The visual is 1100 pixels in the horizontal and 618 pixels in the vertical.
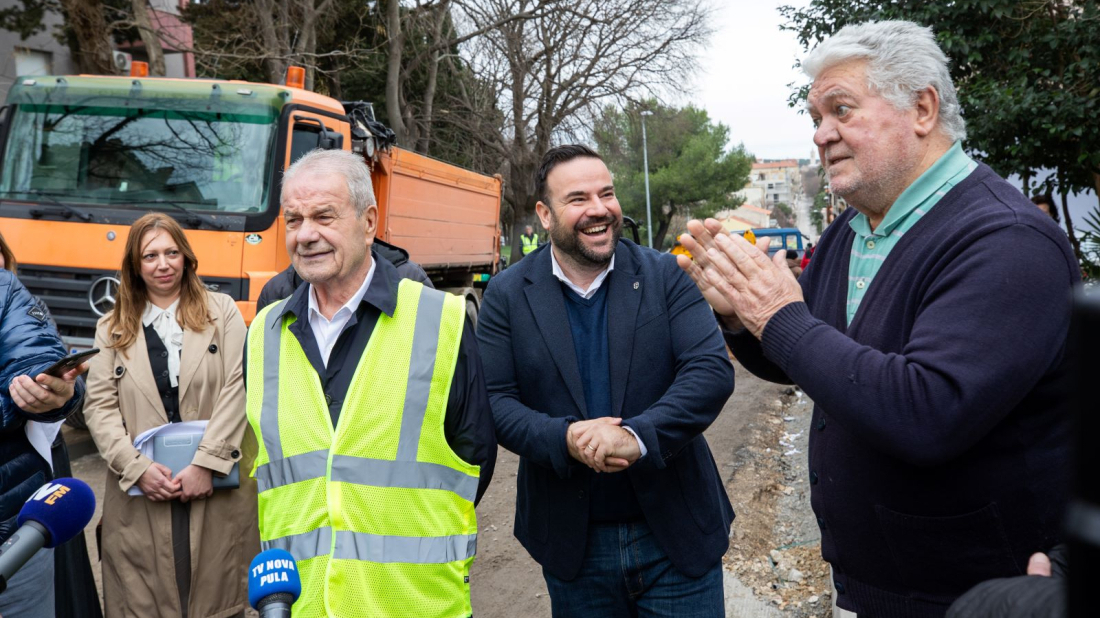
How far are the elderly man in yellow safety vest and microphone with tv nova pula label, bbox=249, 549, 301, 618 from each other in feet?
1.57

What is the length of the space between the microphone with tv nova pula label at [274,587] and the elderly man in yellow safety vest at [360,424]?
0.48 m

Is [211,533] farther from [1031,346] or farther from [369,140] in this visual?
[369,140]

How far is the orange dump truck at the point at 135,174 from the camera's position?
22.9ft

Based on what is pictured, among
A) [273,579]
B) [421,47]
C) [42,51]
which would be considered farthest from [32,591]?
[421,47]

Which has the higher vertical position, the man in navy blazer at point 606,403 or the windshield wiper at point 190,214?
the windshield wiper at point 190,214

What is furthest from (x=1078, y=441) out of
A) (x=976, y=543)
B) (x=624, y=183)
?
(x=624, y=183)

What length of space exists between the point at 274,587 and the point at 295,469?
0.64 metres

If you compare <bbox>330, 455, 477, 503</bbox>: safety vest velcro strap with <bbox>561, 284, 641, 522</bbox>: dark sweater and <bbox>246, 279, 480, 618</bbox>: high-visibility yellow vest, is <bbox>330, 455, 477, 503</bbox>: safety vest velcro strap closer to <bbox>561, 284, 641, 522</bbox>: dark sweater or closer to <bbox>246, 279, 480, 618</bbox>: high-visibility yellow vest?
<bbox>246, 279, 480, 618</bbox>: high-visibility yellow vest

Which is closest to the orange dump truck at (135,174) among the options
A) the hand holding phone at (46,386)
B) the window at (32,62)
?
the hand holding phone at (46,386)

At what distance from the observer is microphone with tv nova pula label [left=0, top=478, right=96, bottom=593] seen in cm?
159

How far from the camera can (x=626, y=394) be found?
265 cm

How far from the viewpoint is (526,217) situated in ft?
95.4

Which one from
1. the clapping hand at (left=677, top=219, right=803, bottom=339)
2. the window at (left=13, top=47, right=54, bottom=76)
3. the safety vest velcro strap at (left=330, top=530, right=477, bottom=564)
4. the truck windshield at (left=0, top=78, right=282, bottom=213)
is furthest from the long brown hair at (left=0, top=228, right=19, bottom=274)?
the window at (left=13, top=47, right=54, bottom=76)

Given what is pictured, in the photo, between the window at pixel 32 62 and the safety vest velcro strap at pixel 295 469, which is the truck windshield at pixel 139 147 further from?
the window at pixel 32 62
